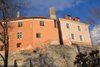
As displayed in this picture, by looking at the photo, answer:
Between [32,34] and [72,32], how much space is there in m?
10.7

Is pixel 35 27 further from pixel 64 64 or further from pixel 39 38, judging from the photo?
pixel 64 64

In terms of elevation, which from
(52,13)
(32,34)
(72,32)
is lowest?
(32,34)

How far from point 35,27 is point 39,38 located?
2.74 metres

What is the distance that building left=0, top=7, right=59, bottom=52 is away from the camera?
25234mm

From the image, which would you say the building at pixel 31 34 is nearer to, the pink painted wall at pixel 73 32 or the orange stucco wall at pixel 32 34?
the orange stucco wall at pixel 32 34

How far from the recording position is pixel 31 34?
2567cm

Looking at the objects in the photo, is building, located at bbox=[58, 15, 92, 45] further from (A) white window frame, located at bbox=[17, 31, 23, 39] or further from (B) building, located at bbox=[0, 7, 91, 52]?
(A) white window frame, located at bbox=[17, 31, 23, 39]

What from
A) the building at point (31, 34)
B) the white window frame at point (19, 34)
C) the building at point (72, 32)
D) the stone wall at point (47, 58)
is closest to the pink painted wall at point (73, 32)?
→ the building at point (72, 32)

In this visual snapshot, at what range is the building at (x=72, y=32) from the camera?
28288 millimetres

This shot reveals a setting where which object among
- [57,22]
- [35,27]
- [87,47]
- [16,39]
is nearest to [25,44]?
[16,39]

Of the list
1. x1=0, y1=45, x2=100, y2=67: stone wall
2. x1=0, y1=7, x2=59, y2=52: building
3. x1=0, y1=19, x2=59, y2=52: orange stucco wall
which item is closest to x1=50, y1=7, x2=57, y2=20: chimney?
x1=0, y1=7, x2=59, y2=52: building

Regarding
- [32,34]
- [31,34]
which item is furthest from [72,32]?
[31,34]

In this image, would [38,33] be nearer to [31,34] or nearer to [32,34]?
[32,34]

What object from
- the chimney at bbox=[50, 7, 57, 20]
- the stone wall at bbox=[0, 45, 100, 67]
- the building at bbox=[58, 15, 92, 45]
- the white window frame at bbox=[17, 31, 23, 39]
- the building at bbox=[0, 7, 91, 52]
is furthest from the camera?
the chimney at bbox=[50, 7, 57, 20]
